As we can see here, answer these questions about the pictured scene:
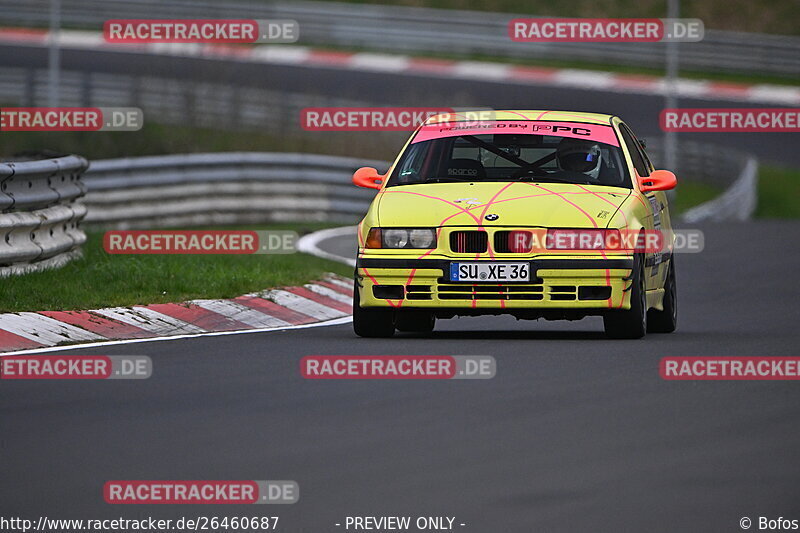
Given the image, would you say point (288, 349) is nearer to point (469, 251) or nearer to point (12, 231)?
point (469, 251)

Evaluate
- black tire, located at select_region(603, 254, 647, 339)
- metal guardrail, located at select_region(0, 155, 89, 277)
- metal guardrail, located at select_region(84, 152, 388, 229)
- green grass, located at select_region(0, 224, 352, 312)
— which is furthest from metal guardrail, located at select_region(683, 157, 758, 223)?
black tire, located at select_region(603, 254, 647, 339)

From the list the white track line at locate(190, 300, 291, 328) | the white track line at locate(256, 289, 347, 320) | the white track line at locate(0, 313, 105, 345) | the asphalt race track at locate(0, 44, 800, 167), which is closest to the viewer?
the white track line at locate(0, 313, 105, 345)

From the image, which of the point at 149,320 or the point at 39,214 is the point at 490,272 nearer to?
the point at 149,320

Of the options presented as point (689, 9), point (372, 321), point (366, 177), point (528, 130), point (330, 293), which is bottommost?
point (330, 293)

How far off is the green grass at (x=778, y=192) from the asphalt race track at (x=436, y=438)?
2379 cm

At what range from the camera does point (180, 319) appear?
40.6 ft

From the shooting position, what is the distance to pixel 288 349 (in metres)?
10.9

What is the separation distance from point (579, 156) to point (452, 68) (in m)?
32.6

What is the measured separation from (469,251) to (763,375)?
2.21 metres

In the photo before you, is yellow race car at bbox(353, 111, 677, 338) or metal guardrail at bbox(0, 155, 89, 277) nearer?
yellow race car at bbox(353, 111, 677, 338)

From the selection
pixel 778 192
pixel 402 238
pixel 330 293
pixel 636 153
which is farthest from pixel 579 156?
pixel 778 192

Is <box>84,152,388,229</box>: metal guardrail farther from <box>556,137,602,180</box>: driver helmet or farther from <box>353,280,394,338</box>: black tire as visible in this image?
<box>353,280,394,338</box>: black tire

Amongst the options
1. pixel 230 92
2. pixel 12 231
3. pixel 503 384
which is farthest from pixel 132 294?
pixel 230 92

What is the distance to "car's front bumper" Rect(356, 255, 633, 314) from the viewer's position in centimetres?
1106
